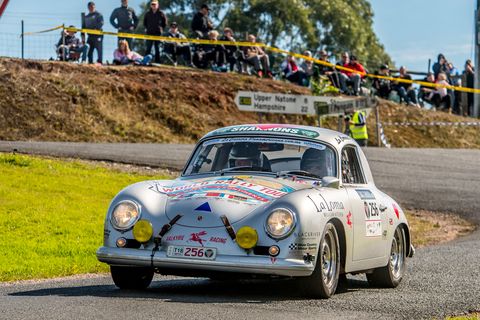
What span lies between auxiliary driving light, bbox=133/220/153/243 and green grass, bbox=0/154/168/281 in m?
2.62

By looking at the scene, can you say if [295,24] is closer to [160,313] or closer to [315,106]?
[315,106]

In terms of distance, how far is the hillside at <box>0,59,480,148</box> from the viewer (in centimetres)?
2884

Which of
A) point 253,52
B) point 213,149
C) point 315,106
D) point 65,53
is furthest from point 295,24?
point 213,149

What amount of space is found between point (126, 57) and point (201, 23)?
228 centimetres

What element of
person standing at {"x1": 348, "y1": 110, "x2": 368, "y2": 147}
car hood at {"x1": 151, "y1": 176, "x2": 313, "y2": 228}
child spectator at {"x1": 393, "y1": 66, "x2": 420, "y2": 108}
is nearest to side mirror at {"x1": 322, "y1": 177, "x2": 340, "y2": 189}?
car hood at {"x1": 151, "y1": 176, "x2": 313, "y2": 228}

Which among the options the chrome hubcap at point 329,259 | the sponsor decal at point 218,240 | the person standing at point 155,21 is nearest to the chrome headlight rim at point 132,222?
the sponsor decal at point 218,240

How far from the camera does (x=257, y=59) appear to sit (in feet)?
115

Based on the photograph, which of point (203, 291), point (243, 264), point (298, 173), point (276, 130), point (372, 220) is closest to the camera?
point (243, 264)

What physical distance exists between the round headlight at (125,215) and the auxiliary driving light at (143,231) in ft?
0.28

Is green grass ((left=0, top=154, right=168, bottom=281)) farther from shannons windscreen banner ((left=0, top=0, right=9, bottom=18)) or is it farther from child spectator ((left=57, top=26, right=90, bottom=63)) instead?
child spectator ((left=57, top=26, right=90, bottom=63))

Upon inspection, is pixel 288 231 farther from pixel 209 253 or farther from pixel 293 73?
pixel 293 73

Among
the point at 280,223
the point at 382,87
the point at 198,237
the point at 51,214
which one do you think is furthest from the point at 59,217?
the point at 382,87

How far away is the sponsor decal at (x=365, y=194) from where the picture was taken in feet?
34.8

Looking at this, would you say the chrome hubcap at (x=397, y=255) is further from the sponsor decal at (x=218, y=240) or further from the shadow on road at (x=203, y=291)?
the sponsor decal at (x=218, y=240)
